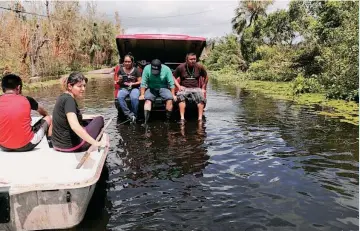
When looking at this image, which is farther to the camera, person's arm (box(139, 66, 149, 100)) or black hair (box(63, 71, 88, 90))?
person's arm (box(139, 66, 149, 100))

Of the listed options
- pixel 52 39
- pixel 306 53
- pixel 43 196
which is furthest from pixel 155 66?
pixel 52 39

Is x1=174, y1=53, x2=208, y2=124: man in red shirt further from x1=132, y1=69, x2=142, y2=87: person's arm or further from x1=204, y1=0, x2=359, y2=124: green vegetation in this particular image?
x1=204, y1=0, x2=359, y2=124: green vegetation

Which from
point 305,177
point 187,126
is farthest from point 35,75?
point 305,177

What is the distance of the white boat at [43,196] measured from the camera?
327cm

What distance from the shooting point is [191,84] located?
932 centimetres

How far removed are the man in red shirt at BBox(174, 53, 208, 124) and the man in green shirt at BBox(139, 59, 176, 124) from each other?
284mm

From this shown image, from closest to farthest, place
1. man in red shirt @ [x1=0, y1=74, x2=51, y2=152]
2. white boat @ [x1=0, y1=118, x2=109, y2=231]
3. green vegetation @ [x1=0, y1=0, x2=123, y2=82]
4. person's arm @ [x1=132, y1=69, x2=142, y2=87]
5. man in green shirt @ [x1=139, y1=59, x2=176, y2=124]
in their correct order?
white boat @ [x1=0, y1=118, x2=109, y2=231] → man in red shirt @ [x1=0, y1=74, x2=51, y2=152] → man in green shirt @ [x1=139, y1=59, x2=176, y2=124] → person's arm @ [x1=132, y1=69, x2=142, y2=87] → green vegetation @ [x1=0, y1=0, x2=123, y2=82]

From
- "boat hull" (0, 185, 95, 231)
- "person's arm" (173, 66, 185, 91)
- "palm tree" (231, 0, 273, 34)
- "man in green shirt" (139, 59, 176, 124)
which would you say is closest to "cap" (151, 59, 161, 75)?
"man in green shirt" (139, 59, 176, 124)

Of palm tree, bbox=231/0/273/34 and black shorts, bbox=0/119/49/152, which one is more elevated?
palm tree, bbox=231/0/273/34

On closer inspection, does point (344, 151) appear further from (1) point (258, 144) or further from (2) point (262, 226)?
(2) point (262, 226)

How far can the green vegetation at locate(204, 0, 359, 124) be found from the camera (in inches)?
450

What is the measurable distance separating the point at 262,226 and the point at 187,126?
4.99 meters

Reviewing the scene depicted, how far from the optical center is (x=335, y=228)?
11.9 ft

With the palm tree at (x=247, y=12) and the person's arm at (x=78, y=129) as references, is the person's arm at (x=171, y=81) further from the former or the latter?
Answer: the palm tree at (x=247, y=12)
